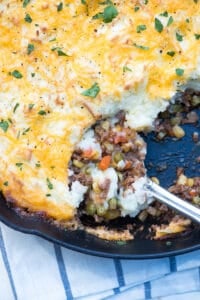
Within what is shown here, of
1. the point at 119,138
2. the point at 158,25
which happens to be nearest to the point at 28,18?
the point at 158,25

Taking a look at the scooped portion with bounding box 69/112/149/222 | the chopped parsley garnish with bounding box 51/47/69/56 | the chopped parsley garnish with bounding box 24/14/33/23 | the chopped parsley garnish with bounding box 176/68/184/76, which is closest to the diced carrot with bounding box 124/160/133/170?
the scooped portion with bounding box 69/112/149/222

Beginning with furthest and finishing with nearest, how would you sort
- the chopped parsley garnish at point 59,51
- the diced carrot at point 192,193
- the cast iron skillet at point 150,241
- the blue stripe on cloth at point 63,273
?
the blue stripe on cloth at point 63,273, the diced carrot at point 192,193, the chopped parsley garnish at point 59,51, the cast iron skillet at point 150,241

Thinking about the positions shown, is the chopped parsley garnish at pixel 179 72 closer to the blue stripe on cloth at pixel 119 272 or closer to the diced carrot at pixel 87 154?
the diced carrot at pixel 87 154

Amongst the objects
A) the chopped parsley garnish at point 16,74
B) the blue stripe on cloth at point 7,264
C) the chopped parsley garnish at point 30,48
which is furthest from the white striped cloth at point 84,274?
the chopped parsley garnish at point 30,48

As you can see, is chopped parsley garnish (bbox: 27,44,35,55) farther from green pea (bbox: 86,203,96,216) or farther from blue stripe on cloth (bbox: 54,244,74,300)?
blue stripe on cloth (bbox: 54,244,74,300)

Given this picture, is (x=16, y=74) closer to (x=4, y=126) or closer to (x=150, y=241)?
(x=4, y=126)

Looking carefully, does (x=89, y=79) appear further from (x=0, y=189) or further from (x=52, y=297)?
(x=52, y=297)
